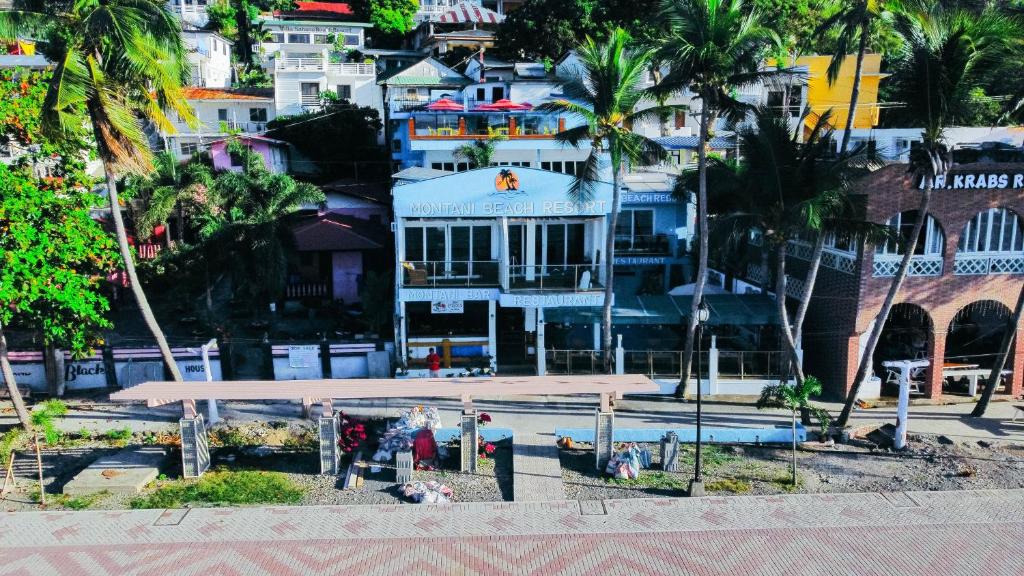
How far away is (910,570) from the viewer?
14.3 m

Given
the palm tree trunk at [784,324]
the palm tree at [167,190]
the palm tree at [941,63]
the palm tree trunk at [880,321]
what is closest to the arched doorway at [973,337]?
the palm tree trunk at [880,321]

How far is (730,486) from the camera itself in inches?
704

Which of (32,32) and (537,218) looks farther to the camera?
(537,218)

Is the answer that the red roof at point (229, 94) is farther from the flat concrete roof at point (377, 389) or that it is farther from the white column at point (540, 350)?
the flat concrete roof at point (377, 389)

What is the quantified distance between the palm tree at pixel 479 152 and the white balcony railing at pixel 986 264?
17.4 metres

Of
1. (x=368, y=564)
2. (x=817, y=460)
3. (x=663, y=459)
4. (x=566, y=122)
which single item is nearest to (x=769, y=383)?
(x=817, y=460)

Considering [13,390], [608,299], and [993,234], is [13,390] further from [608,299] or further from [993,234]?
[993,234]

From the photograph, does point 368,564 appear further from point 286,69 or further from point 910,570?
point 286,69

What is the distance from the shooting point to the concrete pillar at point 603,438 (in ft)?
61.6

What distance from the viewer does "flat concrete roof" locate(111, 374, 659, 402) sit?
60.0 ft

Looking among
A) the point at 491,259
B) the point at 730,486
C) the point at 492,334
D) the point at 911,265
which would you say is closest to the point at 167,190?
the point at 491,259

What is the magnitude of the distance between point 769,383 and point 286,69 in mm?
37694

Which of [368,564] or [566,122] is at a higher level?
[566,122]

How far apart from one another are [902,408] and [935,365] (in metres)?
5.20
